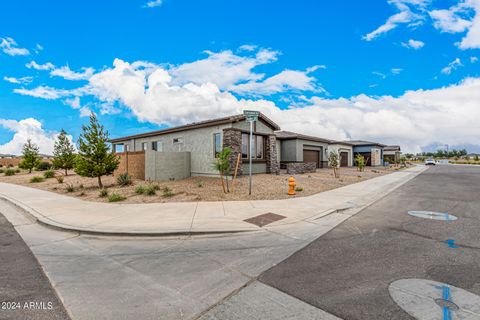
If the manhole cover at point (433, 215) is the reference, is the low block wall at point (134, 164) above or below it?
above

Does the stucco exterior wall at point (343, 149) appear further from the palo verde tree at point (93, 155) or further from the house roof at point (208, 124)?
the palo verde tree at point (93, 155)

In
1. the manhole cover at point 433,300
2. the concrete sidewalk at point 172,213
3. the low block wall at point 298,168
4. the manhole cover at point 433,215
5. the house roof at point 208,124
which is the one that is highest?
the house roof at point 208,124

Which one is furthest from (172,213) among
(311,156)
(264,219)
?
(311,156)

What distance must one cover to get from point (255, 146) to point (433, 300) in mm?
14673

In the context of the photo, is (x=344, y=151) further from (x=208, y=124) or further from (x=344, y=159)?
(x=208, y=124)

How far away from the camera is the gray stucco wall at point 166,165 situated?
1516cm

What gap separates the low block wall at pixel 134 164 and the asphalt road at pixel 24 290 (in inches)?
440

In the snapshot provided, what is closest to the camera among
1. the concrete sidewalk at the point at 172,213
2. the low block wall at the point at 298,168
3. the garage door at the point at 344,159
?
the concrete sidewalk at the point at 172,213

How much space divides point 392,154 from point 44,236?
65.2 m

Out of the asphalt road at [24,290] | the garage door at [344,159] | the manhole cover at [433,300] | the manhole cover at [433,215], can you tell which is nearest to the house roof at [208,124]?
the manhole cover at [433,215]

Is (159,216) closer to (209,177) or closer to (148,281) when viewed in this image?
(148,281)

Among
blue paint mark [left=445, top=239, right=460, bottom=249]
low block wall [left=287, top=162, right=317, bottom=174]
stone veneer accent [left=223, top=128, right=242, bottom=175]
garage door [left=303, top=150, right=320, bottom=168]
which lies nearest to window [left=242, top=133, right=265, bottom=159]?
stone veneer accent [left=223, top=128, right=242, bottom=175]

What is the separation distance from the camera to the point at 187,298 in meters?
3.04

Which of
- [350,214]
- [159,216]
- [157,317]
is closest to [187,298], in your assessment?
[157,317]
